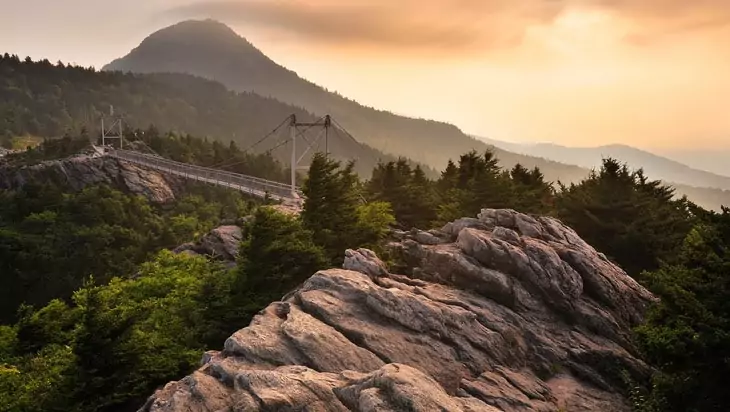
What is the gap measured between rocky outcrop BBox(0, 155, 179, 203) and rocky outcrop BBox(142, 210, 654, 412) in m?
58.9

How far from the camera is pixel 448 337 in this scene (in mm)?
16344

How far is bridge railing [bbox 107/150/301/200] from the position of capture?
53688 millimetres

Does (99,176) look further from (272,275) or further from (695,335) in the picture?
(695,335)

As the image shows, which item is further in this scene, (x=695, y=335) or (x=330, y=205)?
(x=330, y=205)

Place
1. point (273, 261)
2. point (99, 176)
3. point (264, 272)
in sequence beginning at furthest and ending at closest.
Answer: point (99, 176) → point (273, 261) → point (264, 272)

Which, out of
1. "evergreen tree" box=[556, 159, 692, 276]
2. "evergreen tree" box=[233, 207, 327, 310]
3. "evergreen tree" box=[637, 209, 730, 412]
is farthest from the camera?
"evergreen tree" box=[556, 159, 692, 276]

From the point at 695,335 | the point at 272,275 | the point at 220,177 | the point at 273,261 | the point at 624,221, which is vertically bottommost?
the point at 272,275

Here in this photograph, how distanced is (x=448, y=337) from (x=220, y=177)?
54288 millimetres

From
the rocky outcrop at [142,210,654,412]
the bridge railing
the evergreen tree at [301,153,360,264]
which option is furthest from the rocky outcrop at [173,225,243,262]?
the rocky outcrop at [142,210,654,412]

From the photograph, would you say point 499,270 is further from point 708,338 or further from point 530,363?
point 708,338

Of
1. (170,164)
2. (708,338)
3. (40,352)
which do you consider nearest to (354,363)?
(708,338)

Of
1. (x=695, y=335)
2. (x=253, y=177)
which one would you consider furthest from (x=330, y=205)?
(x=253, y=177)

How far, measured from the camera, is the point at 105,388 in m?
16.8

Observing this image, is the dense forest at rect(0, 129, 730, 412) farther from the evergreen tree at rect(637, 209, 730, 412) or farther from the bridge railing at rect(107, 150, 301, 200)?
the bridge railing at rect(107, 150, 301, 200)
